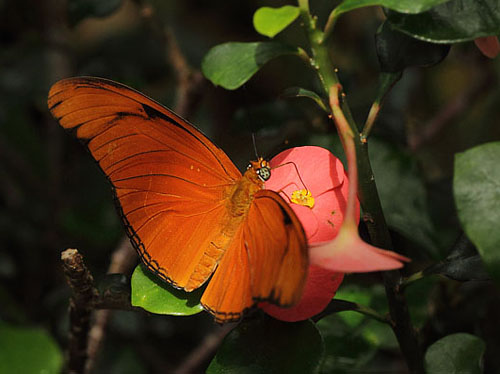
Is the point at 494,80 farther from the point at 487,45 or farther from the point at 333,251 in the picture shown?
the point at 333,251

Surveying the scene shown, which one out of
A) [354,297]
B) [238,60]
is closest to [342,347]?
[354,297]

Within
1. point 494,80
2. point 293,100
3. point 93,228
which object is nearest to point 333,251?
point 293,100

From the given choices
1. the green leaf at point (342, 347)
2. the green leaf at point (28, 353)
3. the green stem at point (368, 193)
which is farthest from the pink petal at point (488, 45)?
the green leaf at point (28, 353)

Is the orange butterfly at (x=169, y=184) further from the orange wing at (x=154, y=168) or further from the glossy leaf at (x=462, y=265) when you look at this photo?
the glossy leaf at (x=462, y=265)

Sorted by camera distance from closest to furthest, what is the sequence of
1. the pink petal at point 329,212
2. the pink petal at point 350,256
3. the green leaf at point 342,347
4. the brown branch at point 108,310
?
the pink petal at point 350,256
the pink petal at point 329,212
the green leaf at point 342,347
the brown branch at point 108,310

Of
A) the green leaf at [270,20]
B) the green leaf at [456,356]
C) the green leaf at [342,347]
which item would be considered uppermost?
the green leaf at [270,20]

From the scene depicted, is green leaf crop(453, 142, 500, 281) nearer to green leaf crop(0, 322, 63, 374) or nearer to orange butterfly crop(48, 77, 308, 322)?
orange butterfly crop(48, 77, 308, 322)
